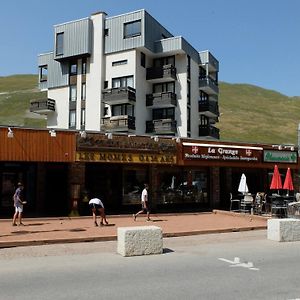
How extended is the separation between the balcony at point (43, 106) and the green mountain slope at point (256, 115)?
44078mm

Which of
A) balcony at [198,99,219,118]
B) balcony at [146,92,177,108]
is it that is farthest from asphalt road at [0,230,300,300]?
balcony at [198,99,219,118]

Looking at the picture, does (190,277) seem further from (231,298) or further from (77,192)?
(77,192)

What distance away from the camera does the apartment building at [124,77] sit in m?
45.6

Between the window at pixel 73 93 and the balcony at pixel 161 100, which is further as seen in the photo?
the window at pixel 73 93

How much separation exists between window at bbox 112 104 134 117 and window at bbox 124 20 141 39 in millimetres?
7012

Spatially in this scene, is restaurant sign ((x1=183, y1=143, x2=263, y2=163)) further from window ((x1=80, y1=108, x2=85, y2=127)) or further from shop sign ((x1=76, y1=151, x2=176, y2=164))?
window ((x1=80, y1=108, x2=85, y2=127))

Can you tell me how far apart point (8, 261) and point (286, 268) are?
6.52 metres

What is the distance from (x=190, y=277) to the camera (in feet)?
29.7

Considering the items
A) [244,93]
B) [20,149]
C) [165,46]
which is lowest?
[20,149]

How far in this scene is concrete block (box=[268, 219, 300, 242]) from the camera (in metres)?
14.5

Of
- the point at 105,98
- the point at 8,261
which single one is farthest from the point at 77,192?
the point at 105,98

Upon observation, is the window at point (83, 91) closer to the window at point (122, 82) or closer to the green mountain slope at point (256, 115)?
the window at point (122, 82)

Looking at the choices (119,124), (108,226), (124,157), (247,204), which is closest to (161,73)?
(119,124)

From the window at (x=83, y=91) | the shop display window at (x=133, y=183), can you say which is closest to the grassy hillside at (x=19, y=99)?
the window at (x=83, y=91)
